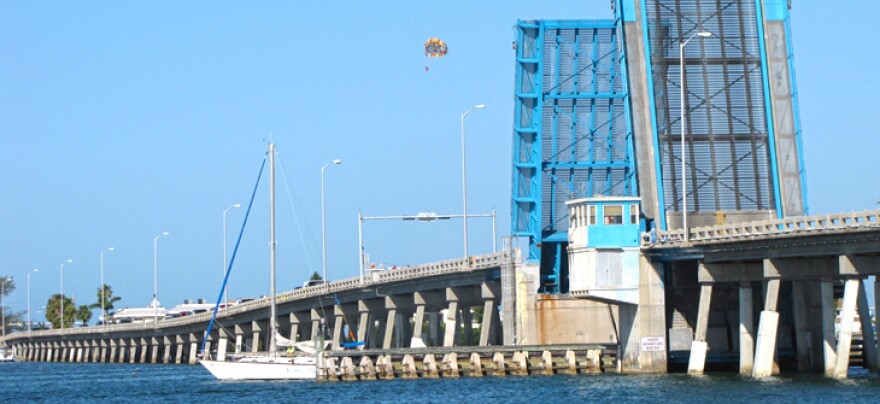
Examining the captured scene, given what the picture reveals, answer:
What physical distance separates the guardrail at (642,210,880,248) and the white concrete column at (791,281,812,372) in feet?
13.8

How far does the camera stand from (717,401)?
4156cm

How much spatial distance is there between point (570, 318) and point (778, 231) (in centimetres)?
1383

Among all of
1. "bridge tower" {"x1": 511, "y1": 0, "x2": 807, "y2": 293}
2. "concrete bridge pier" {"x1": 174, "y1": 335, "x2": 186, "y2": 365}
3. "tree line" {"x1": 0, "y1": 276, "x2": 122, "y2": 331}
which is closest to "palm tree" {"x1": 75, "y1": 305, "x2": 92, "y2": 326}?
"tree line" {"x1": 0, "y1": 276, "x2": 122, "y2": 331}

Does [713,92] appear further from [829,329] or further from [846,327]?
[846,327]

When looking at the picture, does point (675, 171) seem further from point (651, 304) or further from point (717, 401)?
point (717, 401)

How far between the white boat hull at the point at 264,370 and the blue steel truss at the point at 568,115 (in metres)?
10.2

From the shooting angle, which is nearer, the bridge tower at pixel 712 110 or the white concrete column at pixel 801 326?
the white concrete column at pixel 801 326

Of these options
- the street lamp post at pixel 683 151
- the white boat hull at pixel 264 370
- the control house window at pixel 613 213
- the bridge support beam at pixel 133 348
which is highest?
the street lamp post at pixel 683 151

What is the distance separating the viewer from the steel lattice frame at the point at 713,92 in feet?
180

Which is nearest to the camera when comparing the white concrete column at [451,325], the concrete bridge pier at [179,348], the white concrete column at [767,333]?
the white concrete column at [767,333]

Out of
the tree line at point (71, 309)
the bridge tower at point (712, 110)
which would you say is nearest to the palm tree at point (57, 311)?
→ the tree line at point (71, 309)

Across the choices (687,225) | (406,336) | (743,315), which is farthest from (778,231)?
(406,336)

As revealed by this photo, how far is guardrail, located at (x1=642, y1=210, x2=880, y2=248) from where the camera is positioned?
44156mm

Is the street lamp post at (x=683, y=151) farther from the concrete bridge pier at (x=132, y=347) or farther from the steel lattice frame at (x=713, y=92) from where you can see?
the concrete bridge pier at (x=132, y=347)
